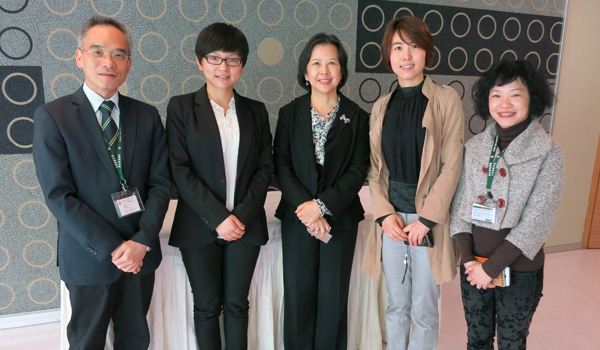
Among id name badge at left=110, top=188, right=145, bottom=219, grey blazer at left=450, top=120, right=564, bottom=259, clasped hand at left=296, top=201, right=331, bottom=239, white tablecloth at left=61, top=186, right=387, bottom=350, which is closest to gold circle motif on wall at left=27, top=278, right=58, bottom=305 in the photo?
white tablecloth at left=61, top=186, right=387, bottom=350

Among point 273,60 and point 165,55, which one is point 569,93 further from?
point 165,55

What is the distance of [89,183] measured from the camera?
1.52 meters

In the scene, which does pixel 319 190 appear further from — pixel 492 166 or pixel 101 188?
pixel 101 188

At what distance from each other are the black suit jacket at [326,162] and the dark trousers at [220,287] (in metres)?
0.30

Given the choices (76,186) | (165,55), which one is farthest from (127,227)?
(165,55)

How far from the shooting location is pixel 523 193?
1.54m

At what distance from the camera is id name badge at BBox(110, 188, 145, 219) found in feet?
5.03

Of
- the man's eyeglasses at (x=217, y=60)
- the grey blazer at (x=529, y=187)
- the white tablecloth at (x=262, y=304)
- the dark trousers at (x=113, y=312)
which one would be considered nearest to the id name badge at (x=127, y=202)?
the dark trousers at (x=113, y=312)

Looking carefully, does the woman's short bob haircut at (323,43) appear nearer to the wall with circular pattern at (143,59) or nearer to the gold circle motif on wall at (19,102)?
the wall with circular pattern at (143,59)

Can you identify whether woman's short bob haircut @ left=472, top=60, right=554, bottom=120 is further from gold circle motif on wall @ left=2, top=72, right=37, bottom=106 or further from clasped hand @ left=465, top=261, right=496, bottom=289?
gold circle motif on wall @ left=2, top=72, right=37, bottom=106

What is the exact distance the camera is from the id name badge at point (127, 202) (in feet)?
5.03

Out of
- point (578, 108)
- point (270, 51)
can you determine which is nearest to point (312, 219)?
point (270, 51)

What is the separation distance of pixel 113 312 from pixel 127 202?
0.51 meters

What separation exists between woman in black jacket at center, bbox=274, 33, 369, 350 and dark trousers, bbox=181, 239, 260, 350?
0.23 metres
